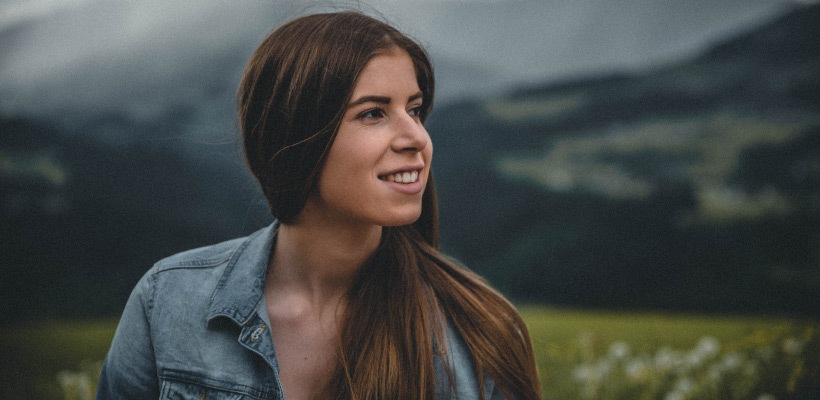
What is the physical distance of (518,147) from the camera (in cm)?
426

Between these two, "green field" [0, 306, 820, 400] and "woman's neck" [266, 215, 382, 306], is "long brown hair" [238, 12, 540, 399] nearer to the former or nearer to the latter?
"woman's neck" [266, 215, 382, 306]

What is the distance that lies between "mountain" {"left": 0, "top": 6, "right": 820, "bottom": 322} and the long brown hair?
1917 mm

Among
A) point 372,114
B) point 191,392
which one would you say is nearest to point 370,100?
point 372,114

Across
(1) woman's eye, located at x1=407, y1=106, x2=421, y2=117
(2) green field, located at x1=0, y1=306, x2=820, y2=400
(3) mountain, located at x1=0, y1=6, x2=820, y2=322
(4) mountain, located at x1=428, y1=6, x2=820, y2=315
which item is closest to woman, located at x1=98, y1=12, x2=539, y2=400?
(1) woman's eye, located at x1=407, y1=106, x2=421, y2=117

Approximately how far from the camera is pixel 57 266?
3740mm

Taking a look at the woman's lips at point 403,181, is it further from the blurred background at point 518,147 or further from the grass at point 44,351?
the grass at point 44,351

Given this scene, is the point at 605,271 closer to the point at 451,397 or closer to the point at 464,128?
the point at 464,128

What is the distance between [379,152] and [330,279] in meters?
0.46

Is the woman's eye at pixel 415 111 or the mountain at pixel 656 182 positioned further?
the mountain at pixel 656 182

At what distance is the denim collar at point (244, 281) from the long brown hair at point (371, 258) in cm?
11

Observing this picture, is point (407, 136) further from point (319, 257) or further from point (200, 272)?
point (200, 272)

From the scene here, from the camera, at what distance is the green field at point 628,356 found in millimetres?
3248

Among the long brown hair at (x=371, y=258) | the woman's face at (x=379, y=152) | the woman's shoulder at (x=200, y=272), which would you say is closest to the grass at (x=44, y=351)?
the woman's shoulder at (x=200, y=272)

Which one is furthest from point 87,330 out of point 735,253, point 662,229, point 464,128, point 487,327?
point 735,253
